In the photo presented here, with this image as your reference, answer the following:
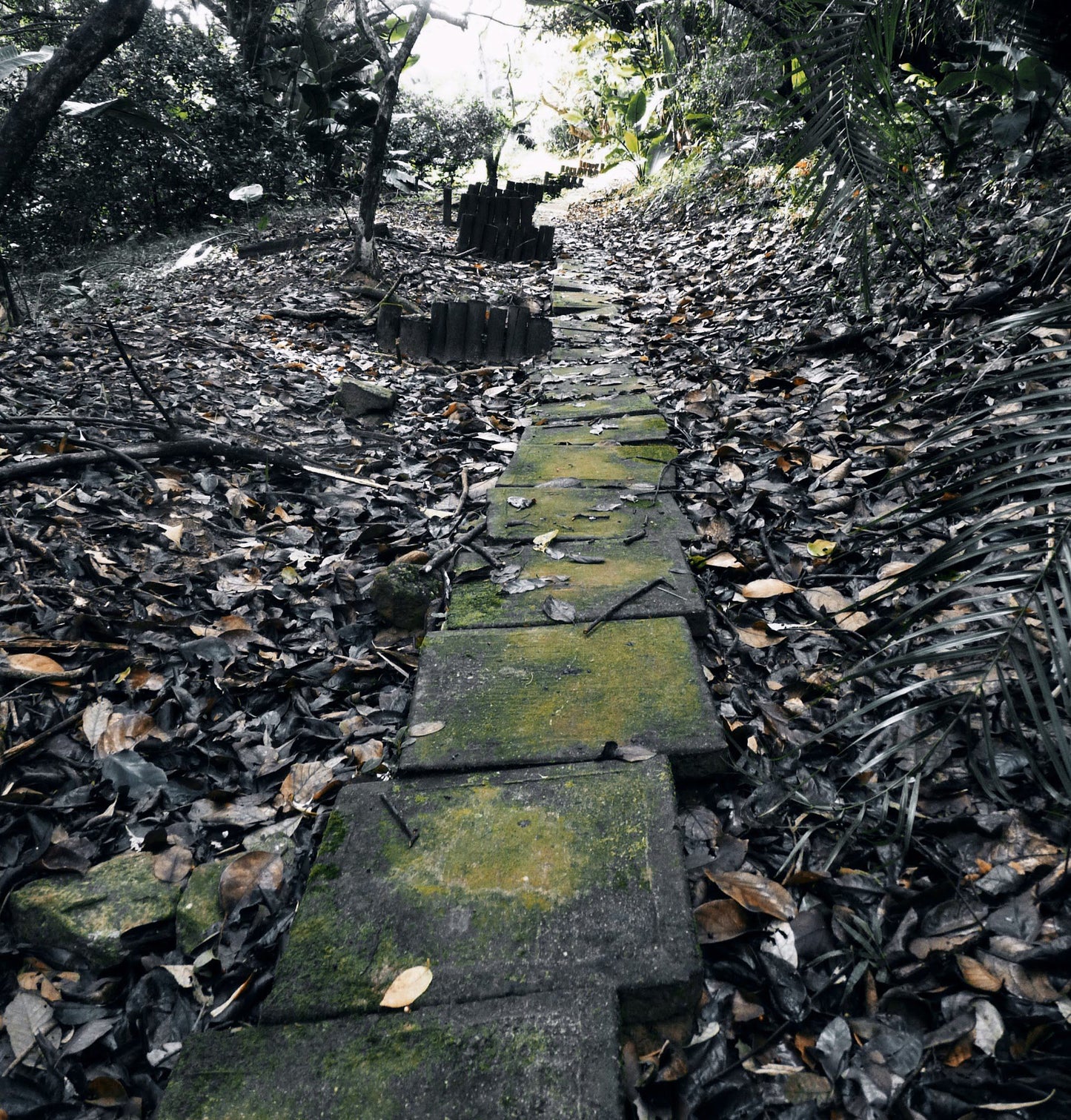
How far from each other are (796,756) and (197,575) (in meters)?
1.60

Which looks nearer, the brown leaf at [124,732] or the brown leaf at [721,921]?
the brown leaf at [721,921]

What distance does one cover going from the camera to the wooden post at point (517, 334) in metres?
3.95

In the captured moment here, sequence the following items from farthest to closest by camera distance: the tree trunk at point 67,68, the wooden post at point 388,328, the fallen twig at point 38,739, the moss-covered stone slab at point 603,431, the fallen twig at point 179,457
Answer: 1. the wooden post at point 388,328
2. the tree trunk at point 67,68
3. the moss-covered stone slab at point 603,431
4. the fallen twig at point 179,457
5. the fallen twig at point 38,739

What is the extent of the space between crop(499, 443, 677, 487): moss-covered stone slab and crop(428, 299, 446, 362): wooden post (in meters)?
1.64

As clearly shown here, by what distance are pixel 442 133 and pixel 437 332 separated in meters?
11.3

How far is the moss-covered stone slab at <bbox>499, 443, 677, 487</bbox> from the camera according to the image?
2.37 m

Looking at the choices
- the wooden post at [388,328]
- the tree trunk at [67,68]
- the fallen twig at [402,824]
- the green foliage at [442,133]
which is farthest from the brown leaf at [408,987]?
the green foliage at [442,133]

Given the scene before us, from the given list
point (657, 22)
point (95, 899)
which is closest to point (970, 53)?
point (95, 899)

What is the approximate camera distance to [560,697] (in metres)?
1.41

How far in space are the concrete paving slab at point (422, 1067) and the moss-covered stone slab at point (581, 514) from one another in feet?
4.24

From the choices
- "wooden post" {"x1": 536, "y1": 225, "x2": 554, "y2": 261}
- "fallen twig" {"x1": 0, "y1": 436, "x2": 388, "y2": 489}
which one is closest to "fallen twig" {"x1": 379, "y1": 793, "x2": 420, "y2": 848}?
"fallen twig" {"x1": 0, "y1": 436, "x2": 388, "y2": 489}

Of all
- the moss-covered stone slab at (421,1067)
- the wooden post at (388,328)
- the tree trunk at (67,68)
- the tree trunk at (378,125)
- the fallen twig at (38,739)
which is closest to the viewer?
the moss-covered stone slab at (421,1067)

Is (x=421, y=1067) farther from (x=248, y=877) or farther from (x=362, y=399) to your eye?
(x=362, y=399)

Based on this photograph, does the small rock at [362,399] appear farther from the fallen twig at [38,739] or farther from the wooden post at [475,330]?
the fallen twig at [38,739]
